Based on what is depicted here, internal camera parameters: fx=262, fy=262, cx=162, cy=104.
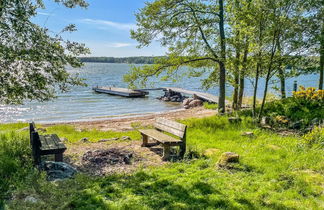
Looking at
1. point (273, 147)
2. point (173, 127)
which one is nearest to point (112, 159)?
point (173, 127)

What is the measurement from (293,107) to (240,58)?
2.79m

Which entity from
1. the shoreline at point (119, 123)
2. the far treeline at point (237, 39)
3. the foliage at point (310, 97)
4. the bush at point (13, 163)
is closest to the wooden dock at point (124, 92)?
the shoreline at point (119, 123)

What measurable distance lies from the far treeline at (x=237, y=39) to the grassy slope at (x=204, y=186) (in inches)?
154

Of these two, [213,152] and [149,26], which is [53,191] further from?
[149,26]

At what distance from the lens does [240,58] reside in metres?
Answer: 10.7

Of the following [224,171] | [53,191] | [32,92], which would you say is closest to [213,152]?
[224,171]

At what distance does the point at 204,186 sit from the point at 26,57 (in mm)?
3923

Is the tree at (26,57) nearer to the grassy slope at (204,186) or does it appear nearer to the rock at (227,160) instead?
the grassy slope at (204,186)

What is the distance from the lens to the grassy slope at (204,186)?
362 cm

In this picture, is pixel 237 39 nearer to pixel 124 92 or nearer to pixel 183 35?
pixel 183 35

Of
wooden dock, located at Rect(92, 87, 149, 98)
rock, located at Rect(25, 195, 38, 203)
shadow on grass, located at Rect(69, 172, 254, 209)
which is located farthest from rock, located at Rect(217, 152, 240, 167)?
wooden dock, located at Rect(92, 87, 149, 98)

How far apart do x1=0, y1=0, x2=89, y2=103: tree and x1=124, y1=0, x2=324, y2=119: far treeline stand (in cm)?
529

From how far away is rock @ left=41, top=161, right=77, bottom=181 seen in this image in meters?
4.61

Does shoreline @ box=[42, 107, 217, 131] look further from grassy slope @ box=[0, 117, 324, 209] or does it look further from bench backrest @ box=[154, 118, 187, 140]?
grassy slope @ box=[0, 117, 324, 209]
